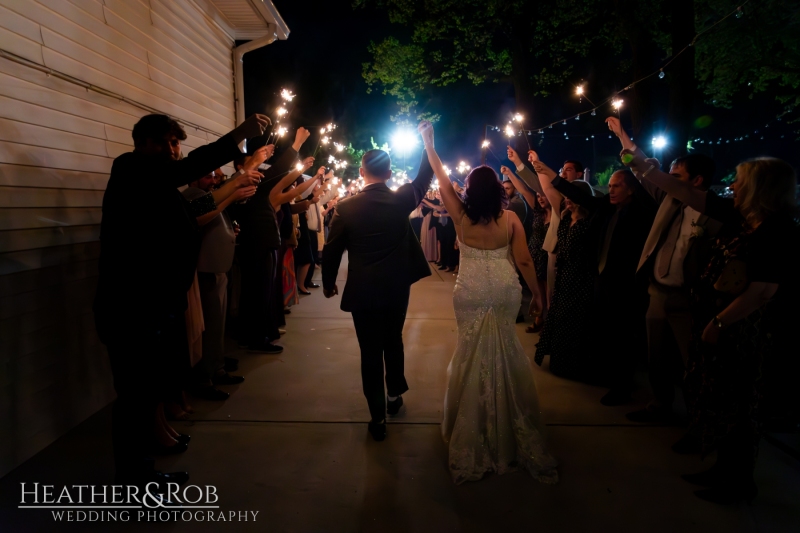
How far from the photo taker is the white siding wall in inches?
120

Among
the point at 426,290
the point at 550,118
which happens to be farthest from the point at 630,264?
the point at 550,118

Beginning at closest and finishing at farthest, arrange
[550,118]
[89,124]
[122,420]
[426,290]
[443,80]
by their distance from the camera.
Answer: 1. [122,420]
2. [89,124]
3. [426,290]
4. [443,80]
5. [550,118]

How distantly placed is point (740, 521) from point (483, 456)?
4.77 feet

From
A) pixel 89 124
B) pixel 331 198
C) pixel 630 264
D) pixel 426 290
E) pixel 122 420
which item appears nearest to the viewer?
pixel 122 420

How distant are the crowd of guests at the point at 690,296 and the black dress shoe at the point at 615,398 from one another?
0.04 feet

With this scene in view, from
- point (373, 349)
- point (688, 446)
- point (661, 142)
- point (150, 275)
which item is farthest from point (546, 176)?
point (661, 142)

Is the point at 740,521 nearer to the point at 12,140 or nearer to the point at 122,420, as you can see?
the point at 122,420

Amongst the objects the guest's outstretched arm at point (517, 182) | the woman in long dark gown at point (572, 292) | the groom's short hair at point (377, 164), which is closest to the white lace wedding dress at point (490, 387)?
the groom's short hair at point (377, 164)

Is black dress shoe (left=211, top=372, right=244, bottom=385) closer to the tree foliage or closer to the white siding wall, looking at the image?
the white siding wall

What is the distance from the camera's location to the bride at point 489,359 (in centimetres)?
318

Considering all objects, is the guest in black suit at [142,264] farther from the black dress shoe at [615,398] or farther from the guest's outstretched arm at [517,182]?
the black dress shoe at [615,398]

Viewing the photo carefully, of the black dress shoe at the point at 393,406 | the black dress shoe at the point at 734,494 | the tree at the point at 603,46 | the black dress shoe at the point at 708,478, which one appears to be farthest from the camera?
the tree at the point at 603,46

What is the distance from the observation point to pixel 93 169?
3.88 meters

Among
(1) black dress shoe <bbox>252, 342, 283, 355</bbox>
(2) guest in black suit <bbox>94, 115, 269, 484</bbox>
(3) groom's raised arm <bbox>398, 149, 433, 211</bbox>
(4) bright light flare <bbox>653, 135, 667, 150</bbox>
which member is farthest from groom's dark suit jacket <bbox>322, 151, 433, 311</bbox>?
(4) bright light flare <bbox>653, 135, 667, 150</bbox>
